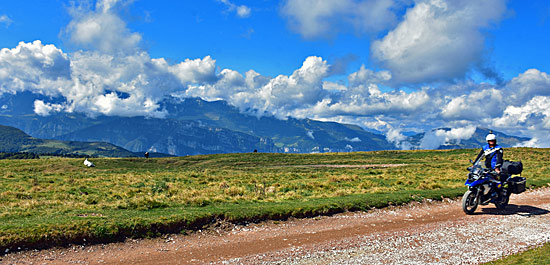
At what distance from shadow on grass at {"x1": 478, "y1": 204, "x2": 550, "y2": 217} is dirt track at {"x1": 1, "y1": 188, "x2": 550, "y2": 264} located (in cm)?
9

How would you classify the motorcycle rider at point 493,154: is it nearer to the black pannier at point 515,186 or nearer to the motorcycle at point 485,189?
the motorcycle at point 485,189

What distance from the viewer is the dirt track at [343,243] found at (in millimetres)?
10156

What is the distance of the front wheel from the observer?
604 inches

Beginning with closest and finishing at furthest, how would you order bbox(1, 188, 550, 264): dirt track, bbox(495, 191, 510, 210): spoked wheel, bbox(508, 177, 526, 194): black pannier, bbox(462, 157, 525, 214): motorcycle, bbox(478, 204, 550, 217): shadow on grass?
bbox(1, 188, 550, 264): dirt track
bbox(462, 157, 525, 214): motorcycle
bbox(478, 204, 550, 217): shadow on grass
bbox(495, 191, 510, 210): spoked wheel
bbox(508, 177, 526, 194): black pannier

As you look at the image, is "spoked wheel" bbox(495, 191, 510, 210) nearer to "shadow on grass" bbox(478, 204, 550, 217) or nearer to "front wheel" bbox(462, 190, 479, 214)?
"shadow on grass" bbox(478, 204, 550, 217)

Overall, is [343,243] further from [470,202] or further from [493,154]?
[493,154]

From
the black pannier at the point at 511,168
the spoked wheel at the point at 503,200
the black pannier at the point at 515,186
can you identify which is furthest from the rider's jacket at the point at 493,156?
the spoked wheel at the point at 503,200

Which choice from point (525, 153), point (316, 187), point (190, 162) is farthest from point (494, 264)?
point (525, 153)

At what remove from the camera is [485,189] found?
15.4 metres

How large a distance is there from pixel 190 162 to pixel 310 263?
208 ft

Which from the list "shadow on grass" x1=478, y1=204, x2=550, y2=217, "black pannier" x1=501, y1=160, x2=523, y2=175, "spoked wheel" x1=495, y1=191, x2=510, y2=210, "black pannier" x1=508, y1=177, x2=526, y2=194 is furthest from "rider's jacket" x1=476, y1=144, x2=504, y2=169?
"shadow on grass" x1=478, y1=204, x2=550, y2=217

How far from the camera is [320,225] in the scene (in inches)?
555

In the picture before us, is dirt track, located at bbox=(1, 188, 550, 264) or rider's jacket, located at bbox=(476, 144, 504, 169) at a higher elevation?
rider's jacket, located at bbox=(476, 144, 504, 169)

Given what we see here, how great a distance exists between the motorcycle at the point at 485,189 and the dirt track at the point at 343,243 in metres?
0.58
